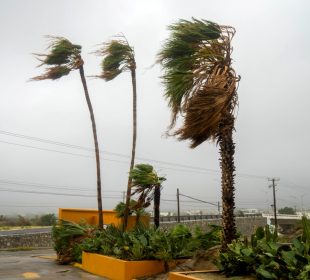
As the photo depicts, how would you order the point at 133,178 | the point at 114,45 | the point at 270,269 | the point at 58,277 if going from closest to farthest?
1. the point at 270,269
2. the point at 58,277
3. the point at 133,178
4. the point at 114,45

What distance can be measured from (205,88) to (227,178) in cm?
224

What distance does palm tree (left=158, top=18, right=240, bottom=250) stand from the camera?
992 cm

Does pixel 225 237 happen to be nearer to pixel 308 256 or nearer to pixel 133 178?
pixel 308 256

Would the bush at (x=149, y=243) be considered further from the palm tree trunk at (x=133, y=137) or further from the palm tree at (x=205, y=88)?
the palm tree at (x=205, y=88)

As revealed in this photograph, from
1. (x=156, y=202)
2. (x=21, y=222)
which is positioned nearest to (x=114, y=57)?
(x=156, y=202)

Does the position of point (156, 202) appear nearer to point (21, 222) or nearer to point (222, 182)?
point (222, 182)

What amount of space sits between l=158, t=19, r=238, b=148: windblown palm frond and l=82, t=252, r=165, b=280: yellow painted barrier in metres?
3.66

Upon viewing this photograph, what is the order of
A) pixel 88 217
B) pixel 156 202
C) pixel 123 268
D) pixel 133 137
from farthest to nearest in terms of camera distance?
pixel 88 217, pixel 133 137, pixel 156 202, pixel 123 268

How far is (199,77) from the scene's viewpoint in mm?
10867

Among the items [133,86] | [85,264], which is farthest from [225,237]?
[133,86]

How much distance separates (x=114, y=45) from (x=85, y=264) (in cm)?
871

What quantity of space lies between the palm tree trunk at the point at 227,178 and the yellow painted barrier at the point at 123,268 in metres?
2.70

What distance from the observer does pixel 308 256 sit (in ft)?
22.0

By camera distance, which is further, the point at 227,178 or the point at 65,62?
the point at 65,62
